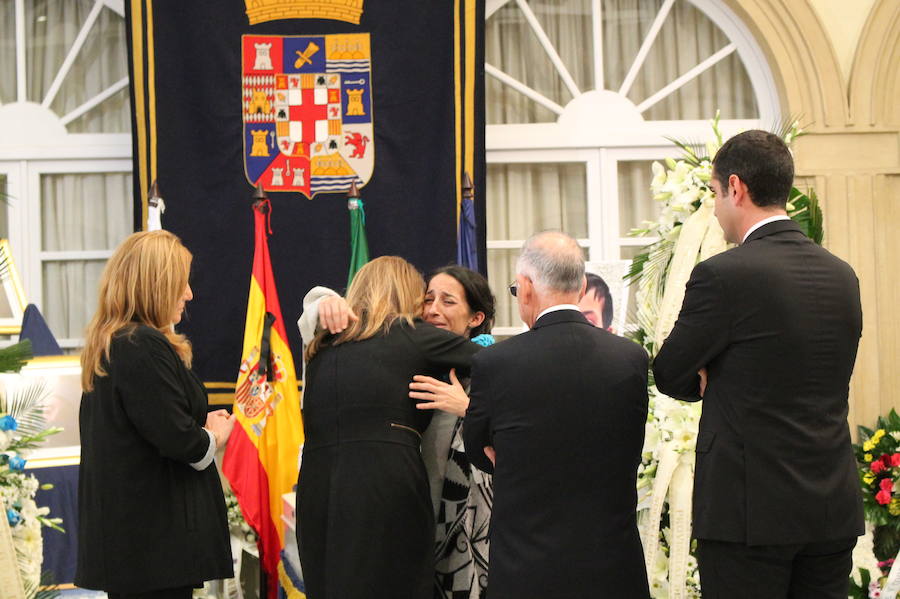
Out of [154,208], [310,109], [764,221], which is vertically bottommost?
[764,221]

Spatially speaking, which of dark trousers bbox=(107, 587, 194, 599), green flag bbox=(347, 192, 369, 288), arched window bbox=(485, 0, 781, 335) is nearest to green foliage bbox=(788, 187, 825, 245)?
green flag bbox=(347, 192, 369, 288)

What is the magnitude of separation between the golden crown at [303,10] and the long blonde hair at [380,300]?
281cm

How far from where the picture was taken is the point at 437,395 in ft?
9.82

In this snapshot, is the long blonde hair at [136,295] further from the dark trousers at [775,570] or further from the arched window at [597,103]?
the arched window at [597,103]

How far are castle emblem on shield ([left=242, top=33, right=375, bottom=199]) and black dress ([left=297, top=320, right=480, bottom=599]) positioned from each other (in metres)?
2.66

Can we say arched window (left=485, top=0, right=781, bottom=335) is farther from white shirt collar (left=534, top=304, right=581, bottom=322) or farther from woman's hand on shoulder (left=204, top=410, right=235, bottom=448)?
white shirt collar (left=534, top=304, right=581, bottom=322)

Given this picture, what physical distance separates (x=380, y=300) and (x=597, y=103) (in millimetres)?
3302

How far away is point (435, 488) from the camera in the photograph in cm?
322

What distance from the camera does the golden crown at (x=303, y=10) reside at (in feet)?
18.4

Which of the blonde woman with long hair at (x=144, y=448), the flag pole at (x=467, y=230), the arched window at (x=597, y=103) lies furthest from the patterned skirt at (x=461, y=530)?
the arched window at (x=597, y=103)

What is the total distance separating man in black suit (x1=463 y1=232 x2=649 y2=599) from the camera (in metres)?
2.42

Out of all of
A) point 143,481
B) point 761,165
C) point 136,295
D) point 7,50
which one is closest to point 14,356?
point 136,295

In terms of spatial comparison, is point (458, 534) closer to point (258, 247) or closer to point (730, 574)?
point (730, 574)

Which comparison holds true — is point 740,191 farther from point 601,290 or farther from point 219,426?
point 601,290
